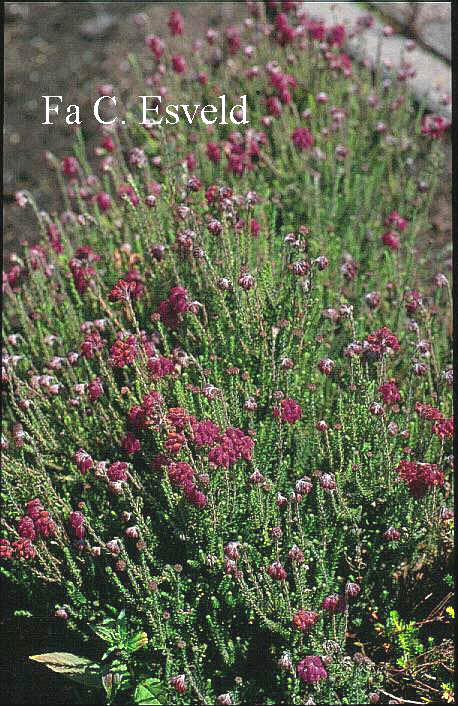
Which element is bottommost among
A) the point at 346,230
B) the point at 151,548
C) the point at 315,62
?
the point at 151,548

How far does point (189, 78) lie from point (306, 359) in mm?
2265

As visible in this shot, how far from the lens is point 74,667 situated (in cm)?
249

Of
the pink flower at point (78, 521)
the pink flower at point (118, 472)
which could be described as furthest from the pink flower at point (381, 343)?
the pink flower at point (78, 521)

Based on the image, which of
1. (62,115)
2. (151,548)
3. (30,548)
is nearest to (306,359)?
(151,548)

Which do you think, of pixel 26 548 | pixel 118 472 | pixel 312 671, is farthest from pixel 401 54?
pixel 312 671

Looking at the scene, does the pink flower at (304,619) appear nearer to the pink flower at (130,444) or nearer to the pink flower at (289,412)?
the pink flower at (289,412)

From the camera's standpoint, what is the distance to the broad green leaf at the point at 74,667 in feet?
7.96

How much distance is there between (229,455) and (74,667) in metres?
0.80

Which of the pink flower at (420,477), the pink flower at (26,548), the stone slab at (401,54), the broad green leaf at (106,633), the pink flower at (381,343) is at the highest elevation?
the stone slab at (401,54)

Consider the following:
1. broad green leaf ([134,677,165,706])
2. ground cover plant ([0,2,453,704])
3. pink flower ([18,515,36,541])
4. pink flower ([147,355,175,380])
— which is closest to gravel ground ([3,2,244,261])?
ground cover plant ([0,2,453,704])

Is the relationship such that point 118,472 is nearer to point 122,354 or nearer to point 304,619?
point 122,354

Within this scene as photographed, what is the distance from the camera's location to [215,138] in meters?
4.07

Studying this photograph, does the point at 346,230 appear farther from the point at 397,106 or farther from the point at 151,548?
the point at 151,548

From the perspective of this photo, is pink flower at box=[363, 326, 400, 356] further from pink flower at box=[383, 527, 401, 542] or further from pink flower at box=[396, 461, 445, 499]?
pink flower at box=[383, 527, 401, 542]
